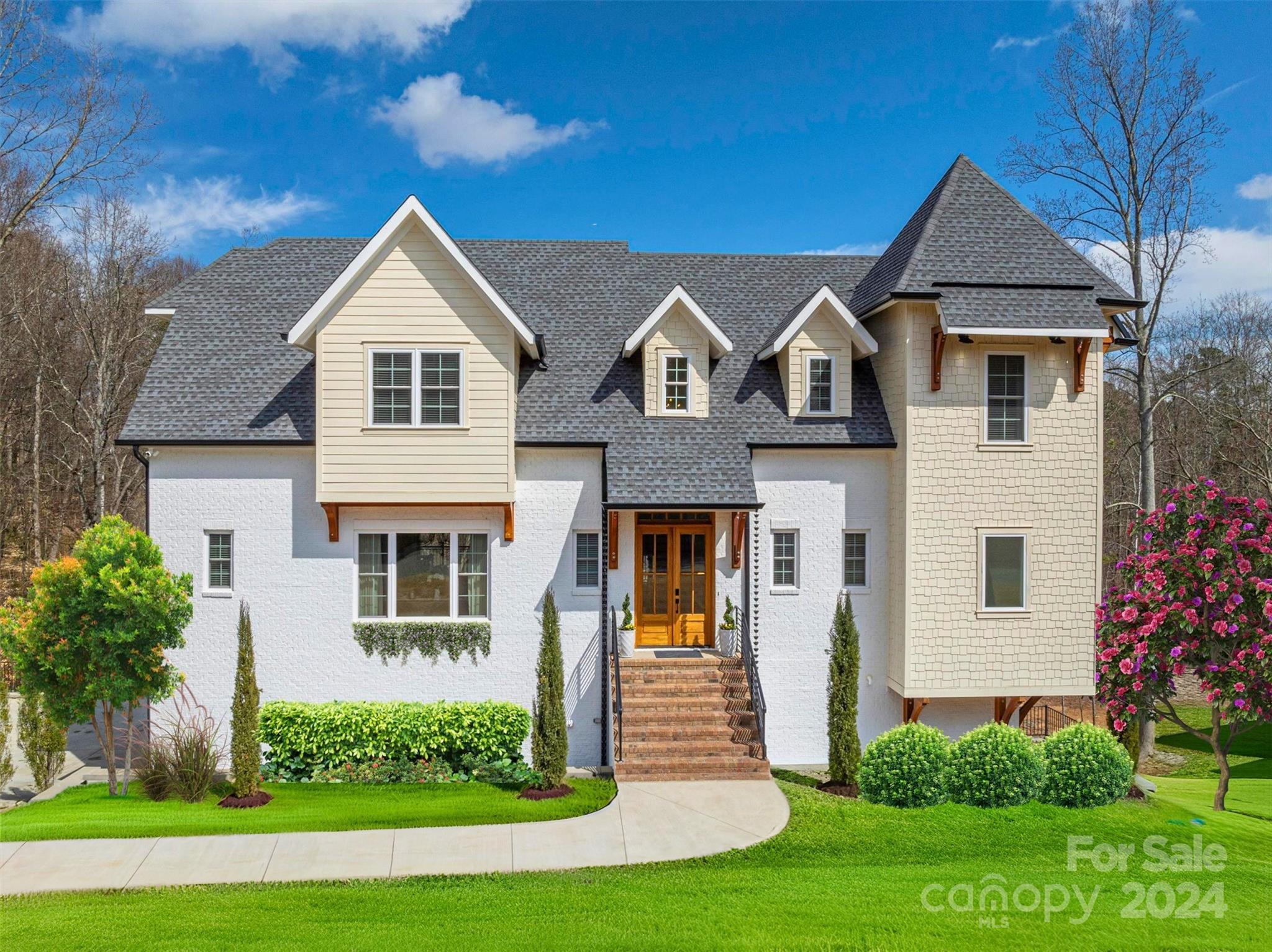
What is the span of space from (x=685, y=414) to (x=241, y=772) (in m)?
10.3

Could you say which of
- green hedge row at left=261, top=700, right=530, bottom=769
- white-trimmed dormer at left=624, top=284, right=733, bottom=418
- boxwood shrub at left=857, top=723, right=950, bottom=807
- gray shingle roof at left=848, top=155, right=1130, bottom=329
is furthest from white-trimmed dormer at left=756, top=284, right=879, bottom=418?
green hedge row at left=261, top=700, right=530, bottom=769

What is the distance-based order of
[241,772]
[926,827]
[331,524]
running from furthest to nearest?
[331,524]
[241,772]
[926,827]

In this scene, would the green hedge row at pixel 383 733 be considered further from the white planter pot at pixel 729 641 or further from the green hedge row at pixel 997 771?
the green hedge row at pixel 997 771

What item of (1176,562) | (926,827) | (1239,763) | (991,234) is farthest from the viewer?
(1239,763)

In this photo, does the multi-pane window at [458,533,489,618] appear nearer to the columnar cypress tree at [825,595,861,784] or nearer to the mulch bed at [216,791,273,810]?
the mulch bed at [216,791,273,810]

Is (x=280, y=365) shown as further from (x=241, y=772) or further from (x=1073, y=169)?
(x=1073, y=169)

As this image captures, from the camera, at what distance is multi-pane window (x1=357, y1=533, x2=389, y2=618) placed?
16.0 meters

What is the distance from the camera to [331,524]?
15.6 meters

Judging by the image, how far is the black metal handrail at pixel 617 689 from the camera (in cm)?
1451

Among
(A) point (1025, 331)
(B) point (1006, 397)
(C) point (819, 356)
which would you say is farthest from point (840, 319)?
(B) point (1006, 397)

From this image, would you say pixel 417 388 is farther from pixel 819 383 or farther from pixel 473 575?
pixel 819 383

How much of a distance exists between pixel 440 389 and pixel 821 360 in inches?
303

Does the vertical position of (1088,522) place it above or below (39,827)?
above

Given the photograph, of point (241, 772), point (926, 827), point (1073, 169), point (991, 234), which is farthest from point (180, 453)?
point (1073, 169)
